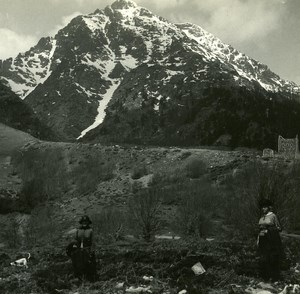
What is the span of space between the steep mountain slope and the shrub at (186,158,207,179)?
58.5 meters

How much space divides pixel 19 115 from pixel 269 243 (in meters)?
93.9

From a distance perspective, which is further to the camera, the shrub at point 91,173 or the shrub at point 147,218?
the shrub at point 91,173

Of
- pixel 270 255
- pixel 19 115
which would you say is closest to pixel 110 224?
pixel 270 255

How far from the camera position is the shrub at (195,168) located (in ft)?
134

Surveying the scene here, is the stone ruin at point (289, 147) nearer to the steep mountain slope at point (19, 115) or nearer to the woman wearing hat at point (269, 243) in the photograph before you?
the woman wearing hat at point (269, 243)

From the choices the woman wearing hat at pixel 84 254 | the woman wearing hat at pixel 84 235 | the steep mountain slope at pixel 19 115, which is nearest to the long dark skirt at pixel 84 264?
the woman wearing hat at pixel 84 254

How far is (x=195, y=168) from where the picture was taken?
41281 mm

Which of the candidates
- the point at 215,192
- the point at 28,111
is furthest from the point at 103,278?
the point at 28,111

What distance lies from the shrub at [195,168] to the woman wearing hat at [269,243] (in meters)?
29.3

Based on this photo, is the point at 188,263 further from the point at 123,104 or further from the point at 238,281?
the point at 123,104

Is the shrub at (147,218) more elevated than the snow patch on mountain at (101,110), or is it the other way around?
the snow patch on mountain at (101,110)

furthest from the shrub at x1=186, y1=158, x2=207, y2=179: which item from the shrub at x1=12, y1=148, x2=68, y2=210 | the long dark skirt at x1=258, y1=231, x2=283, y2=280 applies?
the long dark skirt at x1=258, y1=231, x2=283, y2=280

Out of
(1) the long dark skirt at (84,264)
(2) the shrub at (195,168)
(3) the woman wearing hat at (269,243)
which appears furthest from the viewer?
(2) the shrub at (195,168)

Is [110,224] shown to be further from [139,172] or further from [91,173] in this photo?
[91,173]
